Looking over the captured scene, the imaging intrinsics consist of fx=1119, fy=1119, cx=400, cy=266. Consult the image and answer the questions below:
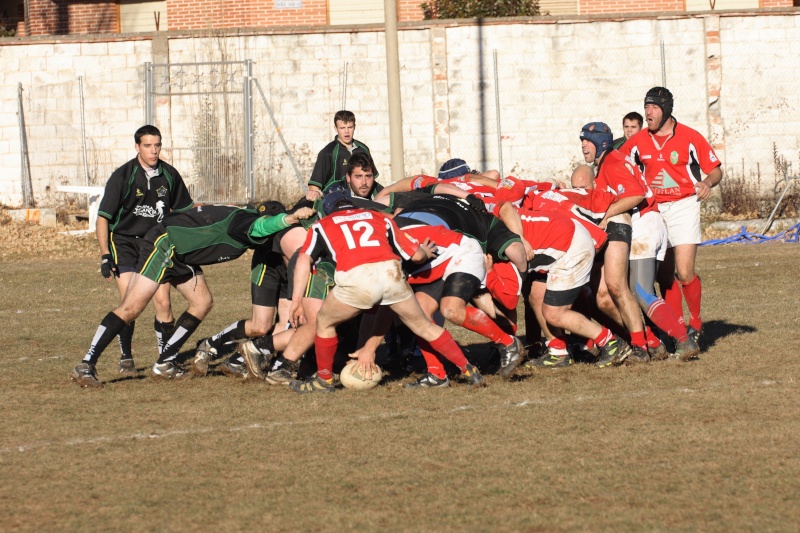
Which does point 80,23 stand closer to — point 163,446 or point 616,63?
point 616,63

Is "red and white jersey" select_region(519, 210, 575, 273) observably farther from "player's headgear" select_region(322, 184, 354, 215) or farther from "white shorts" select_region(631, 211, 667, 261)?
"player's headgear" select_region(322, 184, 354, 215)

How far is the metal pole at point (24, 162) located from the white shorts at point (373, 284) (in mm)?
15123

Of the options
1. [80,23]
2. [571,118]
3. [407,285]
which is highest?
[80,23]

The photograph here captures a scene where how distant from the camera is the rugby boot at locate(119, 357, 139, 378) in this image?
9109 millimetres

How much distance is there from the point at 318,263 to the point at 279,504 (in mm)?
3284

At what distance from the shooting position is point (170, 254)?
8680mm

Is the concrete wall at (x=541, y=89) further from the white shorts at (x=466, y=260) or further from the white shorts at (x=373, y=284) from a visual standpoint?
the white shorts at (x=373, y=284)

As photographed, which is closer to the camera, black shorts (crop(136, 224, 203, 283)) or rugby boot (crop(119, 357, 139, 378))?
black shorts (crop(136, 224, 203, 283))

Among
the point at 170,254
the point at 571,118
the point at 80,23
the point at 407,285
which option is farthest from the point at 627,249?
the point at 80,23

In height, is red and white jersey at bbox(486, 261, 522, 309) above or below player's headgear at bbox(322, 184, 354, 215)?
below

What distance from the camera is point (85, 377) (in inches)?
331

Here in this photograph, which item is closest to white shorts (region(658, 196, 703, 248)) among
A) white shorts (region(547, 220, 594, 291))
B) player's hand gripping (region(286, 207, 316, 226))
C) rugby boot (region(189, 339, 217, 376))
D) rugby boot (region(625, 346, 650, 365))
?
rugby boot (region(625, 346, 650, 365))

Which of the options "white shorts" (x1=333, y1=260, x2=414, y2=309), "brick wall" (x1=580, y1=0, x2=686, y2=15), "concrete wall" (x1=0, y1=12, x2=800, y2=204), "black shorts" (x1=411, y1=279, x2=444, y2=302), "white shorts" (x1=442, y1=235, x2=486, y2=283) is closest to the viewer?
"white shorts" (x1=333, y1=260, x2=414, y2=309)

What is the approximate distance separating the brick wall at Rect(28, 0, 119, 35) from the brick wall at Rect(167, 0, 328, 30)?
2.42 metres
